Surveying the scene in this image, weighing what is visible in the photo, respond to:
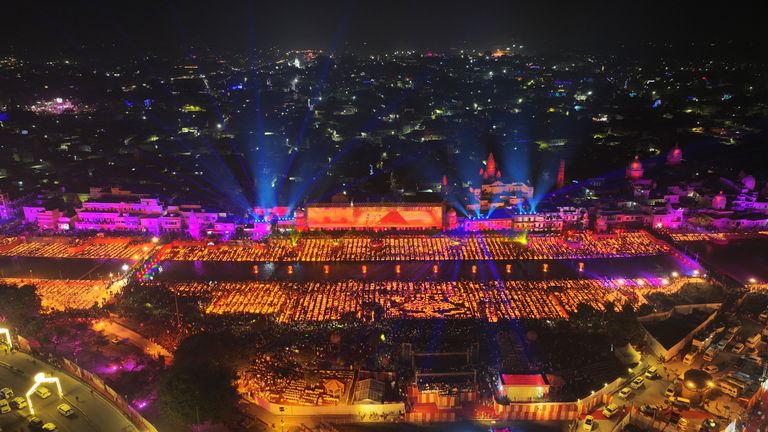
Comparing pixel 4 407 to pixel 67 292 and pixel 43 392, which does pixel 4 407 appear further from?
pixel 67 292

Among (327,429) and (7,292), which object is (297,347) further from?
(7,292)

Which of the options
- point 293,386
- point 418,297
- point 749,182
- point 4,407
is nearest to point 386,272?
point 418,297

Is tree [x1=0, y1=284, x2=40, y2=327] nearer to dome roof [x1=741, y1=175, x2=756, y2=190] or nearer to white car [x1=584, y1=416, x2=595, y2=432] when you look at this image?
white car [x1=584, y1=416, x2=595, y2=432]

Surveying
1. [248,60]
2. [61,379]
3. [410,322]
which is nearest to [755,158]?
[410,322]

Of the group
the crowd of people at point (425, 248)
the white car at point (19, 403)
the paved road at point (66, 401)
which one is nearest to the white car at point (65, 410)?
the paved road at point (66, 401)

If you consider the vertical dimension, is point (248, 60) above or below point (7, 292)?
above

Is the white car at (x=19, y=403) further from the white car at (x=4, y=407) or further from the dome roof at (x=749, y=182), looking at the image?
the dome roof at (x=749, y=182)
